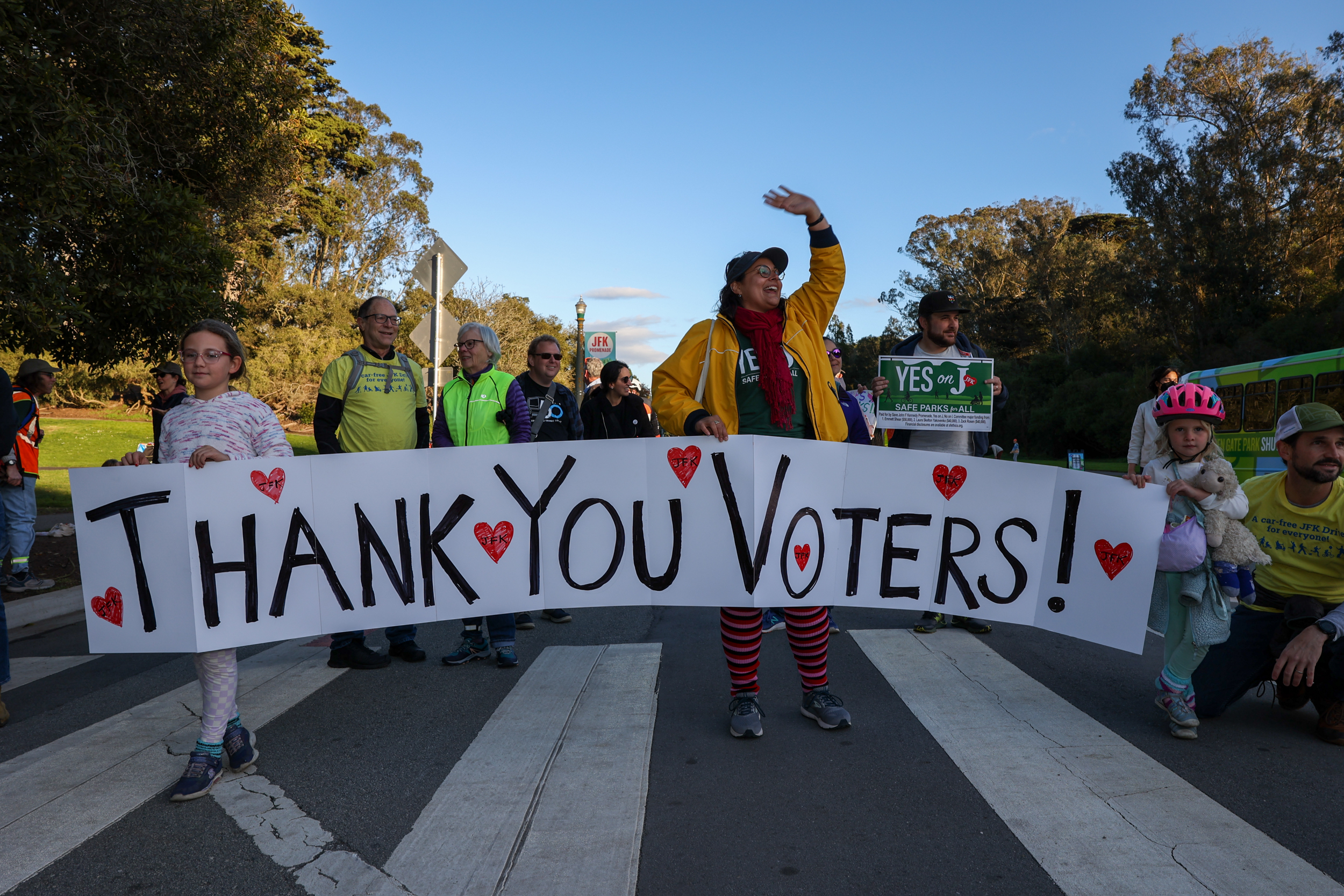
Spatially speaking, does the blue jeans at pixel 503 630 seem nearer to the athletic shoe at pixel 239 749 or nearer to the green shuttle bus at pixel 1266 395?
the athletic shoe at pixel 239 749

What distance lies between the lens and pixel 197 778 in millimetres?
3334

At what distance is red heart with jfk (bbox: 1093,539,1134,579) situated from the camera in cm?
400

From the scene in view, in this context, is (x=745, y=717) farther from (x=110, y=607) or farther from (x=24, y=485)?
(x=24, y=485)

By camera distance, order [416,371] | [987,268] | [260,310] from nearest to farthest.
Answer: [416,371]
[260,310]
[987,268]

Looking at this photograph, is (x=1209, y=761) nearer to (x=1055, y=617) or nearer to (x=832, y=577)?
(x=1055, y=617)

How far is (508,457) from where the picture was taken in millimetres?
4363

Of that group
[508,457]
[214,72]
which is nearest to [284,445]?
[508,457]

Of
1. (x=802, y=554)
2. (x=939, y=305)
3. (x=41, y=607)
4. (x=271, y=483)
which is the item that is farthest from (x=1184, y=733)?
(x=41, y=607)

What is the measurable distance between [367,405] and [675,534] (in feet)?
7.24

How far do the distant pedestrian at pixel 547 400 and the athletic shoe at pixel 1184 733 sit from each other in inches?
168

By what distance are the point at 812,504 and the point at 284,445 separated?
243cm

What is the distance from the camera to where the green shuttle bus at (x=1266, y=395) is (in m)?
14.7

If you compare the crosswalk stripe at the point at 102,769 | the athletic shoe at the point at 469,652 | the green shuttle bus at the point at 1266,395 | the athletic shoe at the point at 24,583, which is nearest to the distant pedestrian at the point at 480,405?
the athletic shoe at the point at 469,652

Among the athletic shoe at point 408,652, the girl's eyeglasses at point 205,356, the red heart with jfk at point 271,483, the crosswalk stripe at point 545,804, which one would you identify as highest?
the girl's eyeglasses at point 205,356
